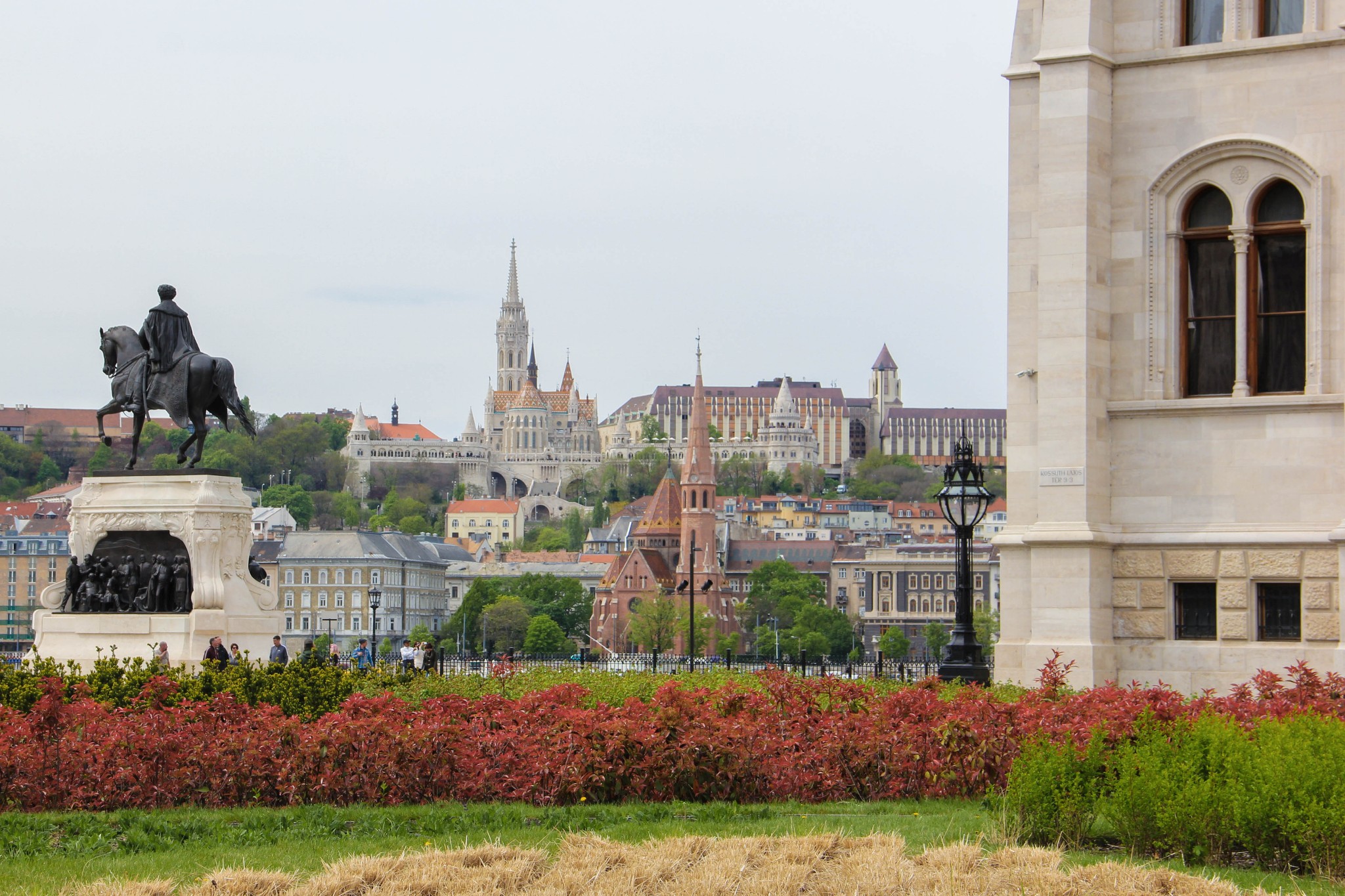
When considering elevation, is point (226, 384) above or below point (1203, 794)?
above

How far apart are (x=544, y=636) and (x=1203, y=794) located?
153m

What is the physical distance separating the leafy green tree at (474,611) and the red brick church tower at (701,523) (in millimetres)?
18479

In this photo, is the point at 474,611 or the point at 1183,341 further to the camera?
the point at 474,611

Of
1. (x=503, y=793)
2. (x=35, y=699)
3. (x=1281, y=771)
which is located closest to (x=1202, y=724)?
(x=1281, y=771)

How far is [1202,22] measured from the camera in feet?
73.5

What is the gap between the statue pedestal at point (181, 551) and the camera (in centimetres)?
2780

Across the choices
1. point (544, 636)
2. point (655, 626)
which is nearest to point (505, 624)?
point (544, 636)

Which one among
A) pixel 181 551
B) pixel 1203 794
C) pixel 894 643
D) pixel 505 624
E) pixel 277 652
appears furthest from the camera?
pixel 505 624

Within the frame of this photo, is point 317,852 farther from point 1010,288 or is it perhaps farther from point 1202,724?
point 1010,288

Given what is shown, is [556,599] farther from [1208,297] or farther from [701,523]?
[1208,297]

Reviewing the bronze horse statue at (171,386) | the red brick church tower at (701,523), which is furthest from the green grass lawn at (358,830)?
the red brick church tower at (701,523)

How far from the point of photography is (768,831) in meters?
13.2

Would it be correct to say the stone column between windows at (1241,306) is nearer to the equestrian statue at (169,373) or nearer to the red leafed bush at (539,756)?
the red leafed bush at (539,756)

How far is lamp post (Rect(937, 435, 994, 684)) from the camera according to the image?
25891 mm
